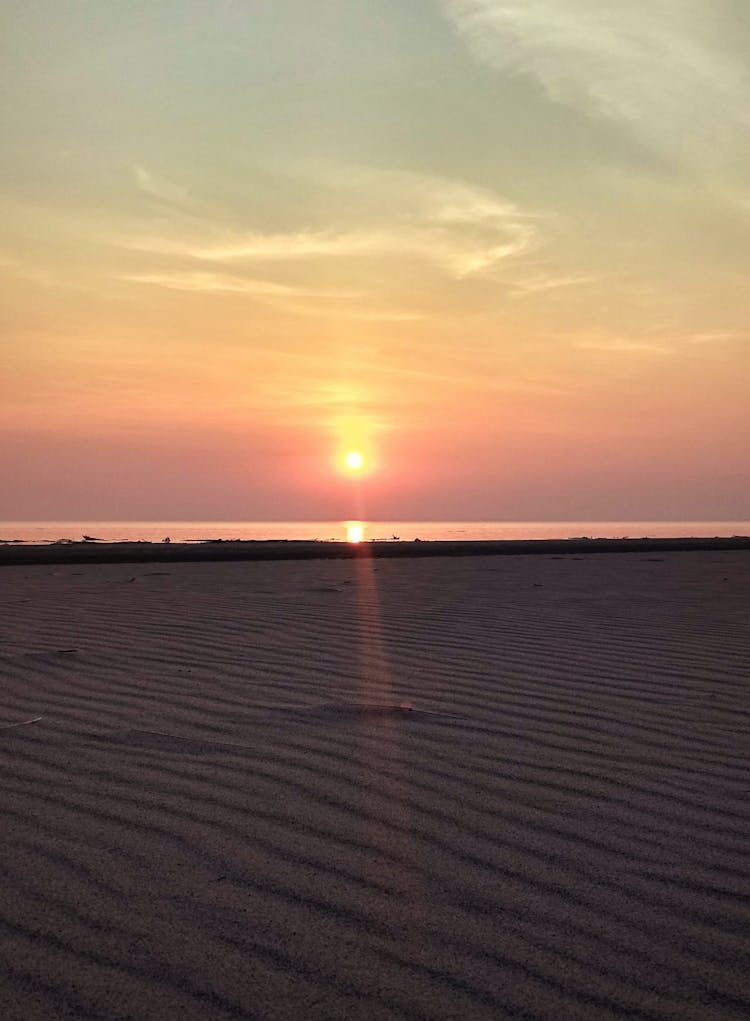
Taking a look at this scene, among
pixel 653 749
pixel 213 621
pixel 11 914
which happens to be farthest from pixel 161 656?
pixel 11 914

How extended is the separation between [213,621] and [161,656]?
1.98 metres

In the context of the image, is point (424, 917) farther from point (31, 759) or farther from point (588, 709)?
point (588, 709)

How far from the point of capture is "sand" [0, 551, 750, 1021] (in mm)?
2309

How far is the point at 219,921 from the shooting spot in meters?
2.57

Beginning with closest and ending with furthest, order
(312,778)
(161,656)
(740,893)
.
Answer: (740,893)
(312,778)
(161,656)

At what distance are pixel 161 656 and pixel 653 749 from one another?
3554 mm

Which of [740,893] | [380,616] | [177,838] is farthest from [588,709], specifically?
[380,616]

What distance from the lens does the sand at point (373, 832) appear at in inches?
90.9

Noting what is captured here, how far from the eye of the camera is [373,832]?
3.23m

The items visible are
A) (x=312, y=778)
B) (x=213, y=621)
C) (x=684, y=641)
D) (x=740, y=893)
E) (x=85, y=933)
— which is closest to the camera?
(x=85, y=933)

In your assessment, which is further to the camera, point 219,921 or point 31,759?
point 31,759

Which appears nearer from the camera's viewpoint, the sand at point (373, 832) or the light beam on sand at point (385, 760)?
the sand at point (373, 832)

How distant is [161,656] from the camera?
6.70 meters

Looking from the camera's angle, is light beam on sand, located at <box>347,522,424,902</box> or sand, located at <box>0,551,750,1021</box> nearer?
sand, located at <box>0,551,750,1021</box>
